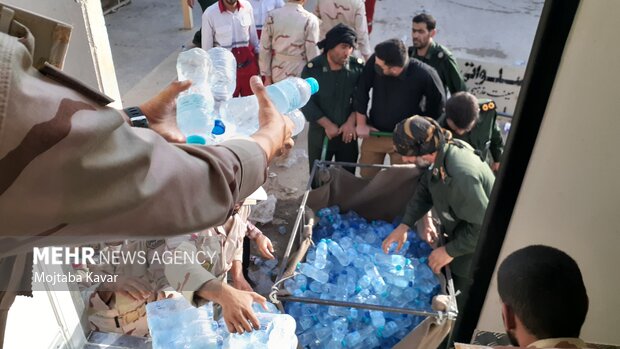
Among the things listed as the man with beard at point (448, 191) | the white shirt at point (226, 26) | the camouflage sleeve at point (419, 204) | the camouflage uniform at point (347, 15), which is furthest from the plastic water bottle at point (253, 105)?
the camouflage uniform at point (347, 15)

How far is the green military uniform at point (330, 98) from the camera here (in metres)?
4.13

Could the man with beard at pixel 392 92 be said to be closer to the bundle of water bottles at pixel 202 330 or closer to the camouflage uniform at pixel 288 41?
the camouflage uniform at pixel 288 41

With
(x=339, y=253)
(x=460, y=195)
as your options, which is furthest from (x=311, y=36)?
(x=460, y=195)

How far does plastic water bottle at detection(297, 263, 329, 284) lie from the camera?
2.98 meters

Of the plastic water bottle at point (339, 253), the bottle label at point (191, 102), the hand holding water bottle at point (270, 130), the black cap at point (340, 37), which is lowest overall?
the plastic water bottle at point (339, 253)

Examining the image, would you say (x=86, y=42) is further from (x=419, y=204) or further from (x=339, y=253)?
(x=419, y=204)

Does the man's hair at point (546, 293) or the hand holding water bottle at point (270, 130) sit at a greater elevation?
the hand holding water bottle at point (270, 130)

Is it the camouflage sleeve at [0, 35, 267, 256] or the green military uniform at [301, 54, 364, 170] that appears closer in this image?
the camouflage sleeve at [0, 35, 267, 256]

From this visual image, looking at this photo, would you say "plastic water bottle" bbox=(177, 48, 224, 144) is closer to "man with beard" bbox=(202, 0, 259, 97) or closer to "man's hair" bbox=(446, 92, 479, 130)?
"man's hair" bbox=(446, 92, 479, 130)

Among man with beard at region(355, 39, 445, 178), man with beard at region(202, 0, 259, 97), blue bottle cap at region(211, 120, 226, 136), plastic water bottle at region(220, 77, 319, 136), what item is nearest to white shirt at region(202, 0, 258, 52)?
man with beard at region(202, 0, 259, 97)

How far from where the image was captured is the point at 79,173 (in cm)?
85

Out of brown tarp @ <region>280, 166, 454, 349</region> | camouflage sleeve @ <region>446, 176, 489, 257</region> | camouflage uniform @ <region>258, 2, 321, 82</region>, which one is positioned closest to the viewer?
camouflage sleeve @ <region>446, 176, 489, 257</region>

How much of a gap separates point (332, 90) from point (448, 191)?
1.63 m

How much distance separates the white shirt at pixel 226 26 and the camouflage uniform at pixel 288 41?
0.30m
